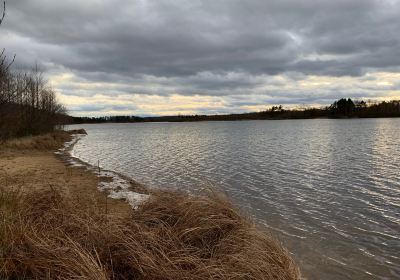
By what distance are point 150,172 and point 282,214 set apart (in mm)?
13497

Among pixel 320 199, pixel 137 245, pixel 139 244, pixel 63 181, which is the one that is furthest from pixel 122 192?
pixel 137 245

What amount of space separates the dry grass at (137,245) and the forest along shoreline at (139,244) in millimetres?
13

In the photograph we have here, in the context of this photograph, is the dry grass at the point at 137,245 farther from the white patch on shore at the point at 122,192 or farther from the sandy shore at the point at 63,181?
the white patch on shore at the point at 122,192

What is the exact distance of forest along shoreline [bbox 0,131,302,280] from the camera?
4.91m

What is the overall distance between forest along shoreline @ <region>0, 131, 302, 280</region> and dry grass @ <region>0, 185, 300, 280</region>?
1cm

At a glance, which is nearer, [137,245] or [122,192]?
[137,245]

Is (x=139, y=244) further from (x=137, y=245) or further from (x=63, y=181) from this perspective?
(x=63, y=181)

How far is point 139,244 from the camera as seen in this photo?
5707mm

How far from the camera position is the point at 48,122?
56875 mm

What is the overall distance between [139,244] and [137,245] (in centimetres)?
→ 14

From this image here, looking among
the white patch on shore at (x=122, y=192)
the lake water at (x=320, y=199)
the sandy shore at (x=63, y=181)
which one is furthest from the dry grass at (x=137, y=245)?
the white patch on shore at (x=122, y=192)

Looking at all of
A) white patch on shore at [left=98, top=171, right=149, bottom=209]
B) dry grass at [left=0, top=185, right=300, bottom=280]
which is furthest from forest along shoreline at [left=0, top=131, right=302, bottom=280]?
white patch on shore at [left=98, top=171, right=149, bottom=209]

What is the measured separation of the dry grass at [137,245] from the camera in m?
4.89

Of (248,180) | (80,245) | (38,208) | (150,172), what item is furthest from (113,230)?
(150,172)
